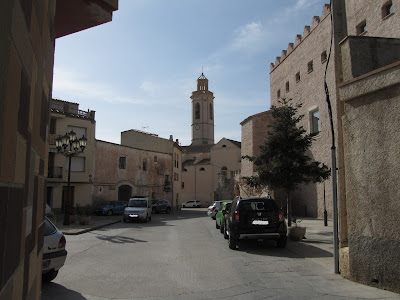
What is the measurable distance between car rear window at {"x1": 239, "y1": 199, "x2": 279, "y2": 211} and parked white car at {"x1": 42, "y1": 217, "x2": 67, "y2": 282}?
6067mm

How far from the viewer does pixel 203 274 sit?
296 inches

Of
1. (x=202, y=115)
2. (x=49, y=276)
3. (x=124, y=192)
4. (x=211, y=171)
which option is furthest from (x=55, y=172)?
(x=202, y=115)

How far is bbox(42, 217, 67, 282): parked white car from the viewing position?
6.45 metres

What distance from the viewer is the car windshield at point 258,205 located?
1119 cm

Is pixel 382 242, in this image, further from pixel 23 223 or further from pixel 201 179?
pixel 201 179

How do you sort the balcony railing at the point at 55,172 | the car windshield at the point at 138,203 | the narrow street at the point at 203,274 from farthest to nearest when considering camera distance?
the balcony railing at the point at 55,172
the car windshield at the point at 138,203
the narrow street at the point at 203,274

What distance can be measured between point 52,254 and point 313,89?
24606 mm

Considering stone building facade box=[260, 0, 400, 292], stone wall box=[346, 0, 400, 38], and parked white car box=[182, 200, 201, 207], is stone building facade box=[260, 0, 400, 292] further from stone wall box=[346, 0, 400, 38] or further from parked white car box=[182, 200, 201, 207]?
parked white car box=[182, 200, 201, 207]

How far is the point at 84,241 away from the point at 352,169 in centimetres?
1083

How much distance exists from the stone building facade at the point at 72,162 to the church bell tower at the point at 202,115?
50.5 meters

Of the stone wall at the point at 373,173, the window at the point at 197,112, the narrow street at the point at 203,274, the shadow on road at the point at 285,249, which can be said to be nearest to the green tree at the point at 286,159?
the shadow on road at the point at 285,249

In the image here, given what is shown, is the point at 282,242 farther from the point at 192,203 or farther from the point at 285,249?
the point at 192,203

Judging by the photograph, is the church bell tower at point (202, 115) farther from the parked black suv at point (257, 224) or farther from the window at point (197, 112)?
the parked black suv at point (257, 224)

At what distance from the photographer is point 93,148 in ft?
118
